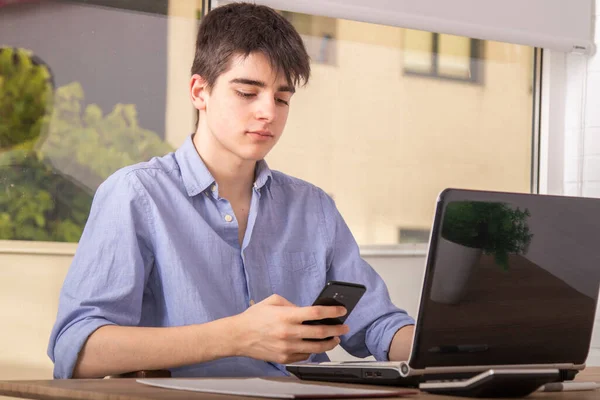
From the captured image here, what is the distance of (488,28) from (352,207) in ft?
3.10

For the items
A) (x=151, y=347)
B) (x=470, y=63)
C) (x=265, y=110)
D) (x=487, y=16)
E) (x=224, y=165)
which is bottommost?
(x=151, y=347)

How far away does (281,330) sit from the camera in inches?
52.2

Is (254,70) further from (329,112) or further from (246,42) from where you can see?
(329,112)

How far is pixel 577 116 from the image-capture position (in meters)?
3.83

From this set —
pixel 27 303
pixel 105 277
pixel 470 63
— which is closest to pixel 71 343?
pixel 105 277

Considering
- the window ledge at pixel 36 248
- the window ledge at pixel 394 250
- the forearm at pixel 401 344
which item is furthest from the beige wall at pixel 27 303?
the forearm at pixel 401 344

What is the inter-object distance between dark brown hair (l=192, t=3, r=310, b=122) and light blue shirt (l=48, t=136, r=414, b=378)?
196 millimetres

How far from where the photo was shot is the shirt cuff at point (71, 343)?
152cm

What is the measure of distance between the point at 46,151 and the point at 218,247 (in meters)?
1.25

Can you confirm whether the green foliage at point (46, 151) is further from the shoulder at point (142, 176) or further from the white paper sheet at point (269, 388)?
the white paper sheet at point (269, 388)

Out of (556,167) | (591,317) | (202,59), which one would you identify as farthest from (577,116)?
(591,317)

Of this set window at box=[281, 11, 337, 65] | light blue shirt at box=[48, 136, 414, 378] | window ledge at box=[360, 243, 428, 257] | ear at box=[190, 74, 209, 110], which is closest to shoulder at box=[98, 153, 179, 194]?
light blue shirt at box=[48, 136, 414, 378]

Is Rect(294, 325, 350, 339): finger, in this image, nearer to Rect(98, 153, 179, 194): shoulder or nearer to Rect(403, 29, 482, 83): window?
Rect(98, 153, 179, 194): shoulder

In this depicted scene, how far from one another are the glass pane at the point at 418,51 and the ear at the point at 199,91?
5.96 feet
